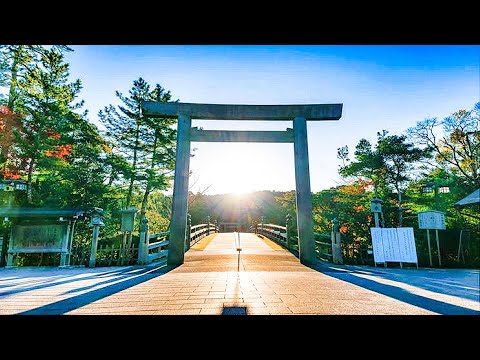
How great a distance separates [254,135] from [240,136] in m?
0.42

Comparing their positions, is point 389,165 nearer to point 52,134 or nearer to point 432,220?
point 432,220

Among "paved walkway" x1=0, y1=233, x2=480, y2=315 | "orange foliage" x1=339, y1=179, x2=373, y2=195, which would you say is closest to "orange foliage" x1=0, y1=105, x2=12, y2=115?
"paved walkway" x1=0, y1=233, x2=480, y2=315

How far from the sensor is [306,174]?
22.7 ft

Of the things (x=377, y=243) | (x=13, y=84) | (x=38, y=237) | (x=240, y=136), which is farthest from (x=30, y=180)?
(x=377, y=243)

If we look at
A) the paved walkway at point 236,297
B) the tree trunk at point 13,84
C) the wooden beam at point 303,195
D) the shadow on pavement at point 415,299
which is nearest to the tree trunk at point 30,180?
the tree trunk at point 13,84

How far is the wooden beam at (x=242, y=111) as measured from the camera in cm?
691

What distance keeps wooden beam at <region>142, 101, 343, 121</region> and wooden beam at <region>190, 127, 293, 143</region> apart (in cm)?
40

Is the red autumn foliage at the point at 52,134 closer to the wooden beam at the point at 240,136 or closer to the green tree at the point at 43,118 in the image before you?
the green tree at the point at 43,118

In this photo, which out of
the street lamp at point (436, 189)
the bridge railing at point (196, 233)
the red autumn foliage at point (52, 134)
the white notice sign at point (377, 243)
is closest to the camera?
the white notice sign at point (377, 243)

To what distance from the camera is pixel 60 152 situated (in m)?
12.0

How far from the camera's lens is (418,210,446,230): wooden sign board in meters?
8.23
